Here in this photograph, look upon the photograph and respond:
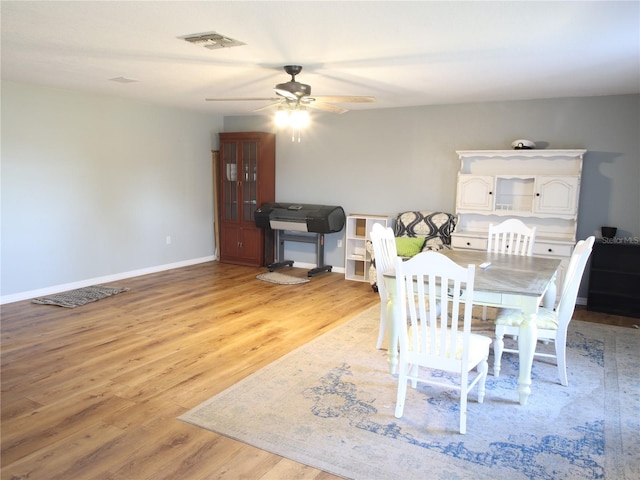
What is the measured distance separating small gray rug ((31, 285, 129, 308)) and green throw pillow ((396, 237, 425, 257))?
10.8ft

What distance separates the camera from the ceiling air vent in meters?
3.04

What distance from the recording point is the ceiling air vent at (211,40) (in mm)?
3037

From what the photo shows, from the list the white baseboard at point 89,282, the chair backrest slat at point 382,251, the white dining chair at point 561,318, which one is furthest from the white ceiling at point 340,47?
the white baseboard at point 89,282

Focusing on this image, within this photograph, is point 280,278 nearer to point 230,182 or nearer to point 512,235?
point 230,182

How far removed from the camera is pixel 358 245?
252 inches

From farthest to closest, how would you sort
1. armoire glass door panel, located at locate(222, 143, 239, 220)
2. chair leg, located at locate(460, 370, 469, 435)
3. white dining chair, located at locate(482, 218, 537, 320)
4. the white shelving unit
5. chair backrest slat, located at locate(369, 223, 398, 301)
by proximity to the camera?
1. armoire glass door panel, located at locate(222, 143, 239, 220)
2. the white shelving unit
3. white dining chair, located at locate(482, 218, 537, 320)
4. chair backrest slat, located at locate(369, 223, 398, 301)
5. chair leg, located at locate(460, 370, 469, 435)

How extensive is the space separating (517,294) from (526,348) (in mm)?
366

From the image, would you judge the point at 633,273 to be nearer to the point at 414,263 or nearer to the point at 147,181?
the point at 414,263

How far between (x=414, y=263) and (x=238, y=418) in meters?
1.33

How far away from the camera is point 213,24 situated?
283 centimetres

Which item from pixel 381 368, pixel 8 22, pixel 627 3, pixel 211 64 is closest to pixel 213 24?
pixel 211 64

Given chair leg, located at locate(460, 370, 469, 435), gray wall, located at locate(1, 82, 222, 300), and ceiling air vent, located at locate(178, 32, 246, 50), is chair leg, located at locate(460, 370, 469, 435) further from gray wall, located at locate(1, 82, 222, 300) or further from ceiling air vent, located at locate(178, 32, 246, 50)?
gray wall, located at locate(1, 82, 222, 300)

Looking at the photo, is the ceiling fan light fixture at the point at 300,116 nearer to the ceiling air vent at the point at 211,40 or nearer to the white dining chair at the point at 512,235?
the ceiling air vent at the point at 211,40

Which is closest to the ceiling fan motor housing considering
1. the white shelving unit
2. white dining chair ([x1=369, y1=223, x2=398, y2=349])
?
white dining chair ([x1=369, y1=223, x2=398, y2=349])
